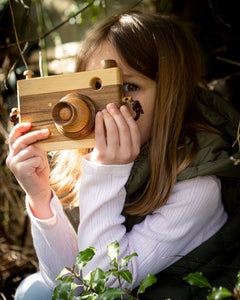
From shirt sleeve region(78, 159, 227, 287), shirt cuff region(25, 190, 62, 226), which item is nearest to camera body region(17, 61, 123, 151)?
shirt sleeve region(78, 159, 227, 287)

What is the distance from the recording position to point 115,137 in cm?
85

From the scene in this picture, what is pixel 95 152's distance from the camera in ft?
2.84

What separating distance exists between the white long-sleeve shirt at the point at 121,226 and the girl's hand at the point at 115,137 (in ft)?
0.08

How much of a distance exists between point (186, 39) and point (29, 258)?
1.32 meters

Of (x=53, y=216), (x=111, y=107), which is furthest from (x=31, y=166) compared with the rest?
(x=111, y=107)

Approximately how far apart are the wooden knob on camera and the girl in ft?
0.09

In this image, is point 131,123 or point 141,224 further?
point 141,224

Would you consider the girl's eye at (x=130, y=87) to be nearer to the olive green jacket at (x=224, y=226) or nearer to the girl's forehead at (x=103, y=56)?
the girl's forehead at (x=103, y=56)

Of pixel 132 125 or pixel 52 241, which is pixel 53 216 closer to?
pixel 52 241

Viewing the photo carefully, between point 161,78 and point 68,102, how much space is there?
0.37m

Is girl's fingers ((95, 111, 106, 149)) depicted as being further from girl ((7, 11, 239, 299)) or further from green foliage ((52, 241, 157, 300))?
green foliage ((52, 241, 157, 300))

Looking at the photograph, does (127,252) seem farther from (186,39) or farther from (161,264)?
(186,39)

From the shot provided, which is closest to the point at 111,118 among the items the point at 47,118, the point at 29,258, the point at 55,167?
the point at 47,118

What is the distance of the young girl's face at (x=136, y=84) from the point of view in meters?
1.00
